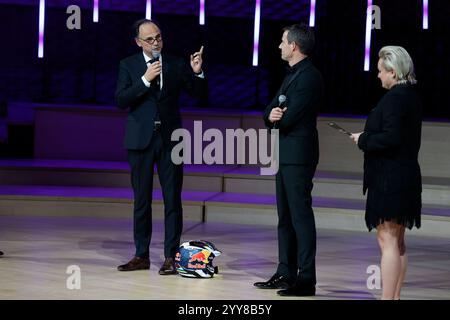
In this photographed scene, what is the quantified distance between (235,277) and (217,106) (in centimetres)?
480

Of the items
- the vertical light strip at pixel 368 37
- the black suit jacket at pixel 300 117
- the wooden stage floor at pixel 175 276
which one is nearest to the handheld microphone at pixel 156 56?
the black suit jacket at pixel 300 117

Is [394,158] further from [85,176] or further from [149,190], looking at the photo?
[85,176]

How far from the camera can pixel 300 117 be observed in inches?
220

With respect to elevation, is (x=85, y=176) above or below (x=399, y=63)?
below

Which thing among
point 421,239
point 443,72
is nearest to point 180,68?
point 421,239

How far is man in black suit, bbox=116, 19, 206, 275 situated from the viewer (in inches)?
243

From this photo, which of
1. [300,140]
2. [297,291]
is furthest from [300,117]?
[297,291]

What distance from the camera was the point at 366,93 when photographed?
35.2 feet

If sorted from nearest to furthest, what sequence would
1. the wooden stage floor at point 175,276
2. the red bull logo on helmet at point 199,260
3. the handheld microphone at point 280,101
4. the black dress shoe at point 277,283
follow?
1. the handheld microphone at point 280,101
2. the wooden stage floor at point 175,276
3. the black dress shoe at point 277,283
4. the red bull logo on helmet at point 199,260

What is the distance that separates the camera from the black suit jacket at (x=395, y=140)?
4961 mm

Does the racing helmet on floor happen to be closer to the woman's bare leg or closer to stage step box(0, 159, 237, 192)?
the woman's bare leg

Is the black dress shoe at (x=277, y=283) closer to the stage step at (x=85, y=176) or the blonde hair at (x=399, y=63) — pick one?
the blonde hair at (x=399, y=63)

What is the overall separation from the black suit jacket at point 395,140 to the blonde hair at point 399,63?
0.14 ft

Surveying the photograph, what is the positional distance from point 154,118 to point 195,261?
882 mm
